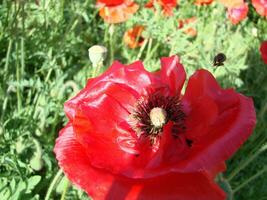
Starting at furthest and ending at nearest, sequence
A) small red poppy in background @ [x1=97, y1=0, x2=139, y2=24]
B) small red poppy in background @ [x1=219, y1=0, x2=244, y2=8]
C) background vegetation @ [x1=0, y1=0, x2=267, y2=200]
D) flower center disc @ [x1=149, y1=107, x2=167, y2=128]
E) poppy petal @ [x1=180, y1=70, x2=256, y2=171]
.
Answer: small red poppy in background @ [x1=219, y1=0, x2=244, y2=8], small red poppy in background @ [x1=97, y1=0, x2=139, y2=24], background vegetation @ [x1=0, y1=0, x2=267, y2=200], flower center disc @ [x1=149, y1=107, x2=167, y2=128], poppy petal @ [x1=180, y1=70, x2=256, y2=171]

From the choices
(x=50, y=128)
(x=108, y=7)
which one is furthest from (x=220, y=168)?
(x=108, y=7)

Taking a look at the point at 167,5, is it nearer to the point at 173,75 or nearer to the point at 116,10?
the point at 116,10

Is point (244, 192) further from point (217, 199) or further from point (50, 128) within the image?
point (217, 199)

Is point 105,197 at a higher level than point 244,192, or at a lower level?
higher

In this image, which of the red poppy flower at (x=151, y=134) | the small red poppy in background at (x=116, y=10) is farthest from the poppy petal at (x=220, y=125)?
the small red poppy in background at (x=116, y=10)

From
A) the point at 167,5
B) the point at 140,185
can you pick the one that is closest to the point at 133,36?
the point at 167,5

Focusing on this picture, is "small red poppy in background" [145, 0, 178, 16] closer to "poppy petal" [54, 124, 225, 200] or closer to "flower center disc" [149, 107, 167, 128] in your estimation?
"flower center disc" [149, 107, 167, 128]

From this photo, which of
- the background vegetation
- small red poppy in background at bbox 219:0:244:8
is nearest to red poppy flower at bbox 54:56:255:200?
the background vegetation
